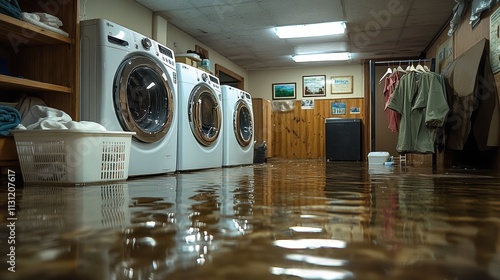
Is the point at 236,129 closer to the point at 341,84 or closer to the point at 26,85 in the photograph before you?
the point at 26,85

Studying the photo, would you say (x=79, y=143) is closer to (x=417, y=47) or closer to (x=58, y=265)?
(x=58, y=265)

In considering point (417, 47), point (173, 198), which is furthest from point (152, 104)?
point (417, 47)

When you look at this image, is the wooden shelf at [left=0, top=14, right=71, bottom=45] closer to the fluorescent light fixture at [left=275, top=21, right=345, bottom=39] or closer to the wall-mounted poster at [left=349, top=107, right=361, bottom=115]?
the fluorescent light fixture at [left=275, top=21, right=345, bottom=39]

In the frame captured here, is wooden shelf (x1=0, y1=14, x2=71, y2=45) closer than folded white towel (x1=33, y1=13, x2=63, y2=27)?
Yes

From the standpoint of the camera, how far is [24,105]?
2123 mm

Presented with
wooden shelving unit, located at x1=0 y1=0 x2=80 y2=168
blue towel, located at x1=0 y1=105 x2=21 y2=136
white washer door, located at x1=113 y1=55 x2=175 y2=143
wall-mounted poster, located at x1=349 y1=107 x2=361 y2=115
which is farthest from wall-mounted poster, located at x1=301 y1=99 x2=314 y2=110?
blue towel, located at x1=0 y1=105 x2=21 y2=136

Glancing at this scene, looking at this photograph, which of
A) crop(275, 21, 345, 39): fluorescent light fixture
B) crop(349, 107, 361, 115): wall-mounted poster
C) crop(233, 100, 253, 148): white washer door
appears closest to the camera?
crop(233, 100, 253, 148): white washer door

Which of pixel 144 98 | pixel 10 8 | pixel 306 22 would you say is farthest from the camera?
pixel 306 22

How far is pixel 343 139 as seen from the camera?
6.51 m

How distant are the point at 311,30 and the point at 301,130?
297 centimetres

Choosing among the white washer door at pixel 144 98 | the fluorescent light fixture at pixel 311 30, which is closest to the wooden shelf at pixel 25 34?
the white washer door at pixel 144 98

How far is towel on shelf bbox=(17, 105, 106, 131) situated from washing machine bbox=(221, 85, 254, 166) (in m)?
2.14

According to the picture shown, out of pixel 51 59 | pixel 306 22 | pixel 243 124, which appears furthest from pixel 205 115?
pixel 306 22

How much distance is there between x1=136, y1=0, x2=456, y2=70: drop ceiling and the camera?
13.3 feet
